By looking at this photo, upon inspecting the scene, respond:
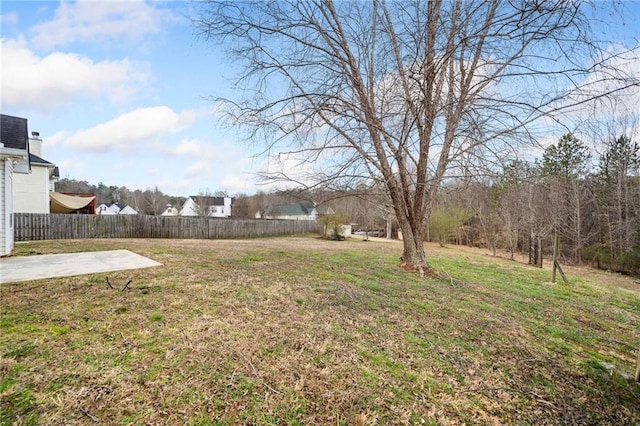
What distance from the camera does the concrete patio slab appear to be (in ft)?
14.6

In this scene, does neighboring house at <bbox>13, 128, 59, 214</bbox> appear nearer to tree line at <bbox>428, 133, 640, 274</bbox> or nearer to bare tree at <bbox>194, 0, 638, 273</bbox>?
bare tree at <bbox>194, 0, 638, 273</bbox>

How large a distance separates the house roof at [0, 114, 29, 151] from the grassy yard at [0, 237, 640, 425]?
5.42m

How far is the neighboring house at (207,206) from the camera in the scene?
43.2 meters

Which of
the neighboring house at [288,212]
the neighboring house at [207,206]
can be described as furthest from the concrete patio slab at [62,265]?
the neighboring house at [207,206]

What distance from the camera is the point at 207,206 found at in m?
44.2

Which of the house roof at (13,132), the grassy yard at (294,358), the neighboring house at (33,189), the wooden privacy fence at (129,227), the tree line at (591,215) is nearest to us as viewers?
the grassy yard at (294,358)

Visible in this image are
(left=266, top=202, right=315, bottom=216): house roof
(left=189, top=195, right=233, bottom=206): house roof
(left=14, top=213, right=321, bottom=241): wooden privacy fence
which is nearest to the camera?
(left=14, top=213, right=321, bottom=241): wooden privacy fence

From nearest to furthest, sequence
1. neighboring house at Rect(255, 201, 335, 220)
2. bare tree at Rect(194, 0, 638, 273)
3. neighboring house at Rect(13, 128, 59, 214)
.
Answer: bare tree at Rect(194, 0, 638, 273), neighboring house at Rect(13, 128, 59, 214), neighboring house at Rect(255, 201, 335, 220)

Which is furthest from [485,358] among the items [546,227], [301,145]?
[546,227]

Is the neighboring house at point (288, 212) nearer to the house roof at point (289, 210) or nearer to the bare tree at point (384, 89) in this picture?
the house roof at point (289, 210)

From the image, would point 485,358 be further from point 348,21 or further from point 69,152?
point 69,152

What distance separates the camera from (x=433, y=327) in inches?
130

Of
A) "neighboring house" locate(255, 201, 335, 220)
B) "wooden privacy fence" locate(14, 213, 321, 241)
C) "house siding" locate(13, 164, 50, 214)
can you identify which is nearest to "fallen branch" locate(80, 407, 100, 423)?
"wooden privacy fence" locate(14, 213, 321, 241)

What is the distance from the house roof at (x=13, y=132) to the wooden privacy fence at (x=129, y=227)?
14.7 feet
